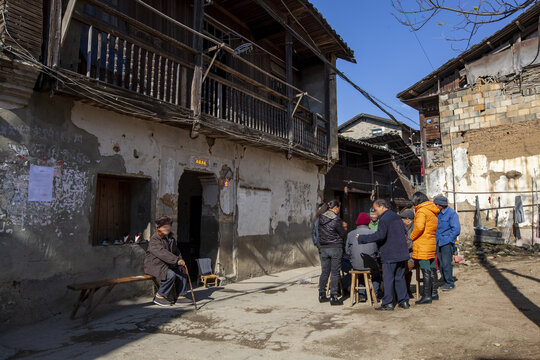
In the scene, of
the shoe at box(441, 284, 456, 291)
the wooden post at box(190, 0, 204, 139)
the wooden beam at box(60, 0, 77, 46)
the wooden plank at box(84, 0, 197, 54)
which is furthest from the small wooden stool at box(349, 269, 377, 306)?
the wooden beam at box(60, 0, 77, 46)

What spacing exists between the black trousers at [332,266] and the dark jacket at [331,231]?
0.09 meters

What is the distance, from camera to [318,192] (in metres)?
12.2

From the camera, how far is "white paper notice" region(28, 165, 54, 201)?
4945 millimetres

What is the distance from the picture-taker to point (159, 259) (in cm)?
554

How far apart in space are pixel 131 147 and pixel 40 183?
1.60 meters

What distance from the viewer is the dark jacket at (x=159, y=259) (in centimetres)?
545

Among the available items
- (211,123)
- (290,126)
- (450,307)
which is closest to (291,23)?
(290,126)

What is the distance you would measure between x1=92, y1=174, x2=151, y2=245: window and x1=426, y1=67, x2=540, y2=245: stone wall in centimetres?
1018

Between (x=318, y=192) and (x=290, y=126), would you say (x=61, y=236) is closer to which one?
(x=290, y=126)

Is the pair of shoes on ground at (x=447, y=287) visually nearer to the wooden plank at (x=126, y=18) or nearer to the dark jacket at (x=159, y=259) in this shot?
the dark jacket at (x=159, y=259)

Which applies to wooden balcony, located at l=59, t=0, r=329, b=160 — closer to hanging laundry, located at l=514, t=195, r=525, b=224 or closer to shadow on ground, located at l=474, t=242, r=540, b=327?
shadow on ground, located at l=474, t=242, r=540, b=327

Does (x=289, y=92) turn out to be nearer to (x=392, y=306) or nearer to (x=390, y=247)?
(x=390, y=247)

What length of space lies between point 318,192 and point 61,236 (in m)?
8.38

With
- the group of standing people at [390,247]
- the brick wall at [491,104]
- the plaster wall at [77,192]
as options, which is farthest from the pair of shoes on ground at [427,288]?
the brick wall at [491,104]
